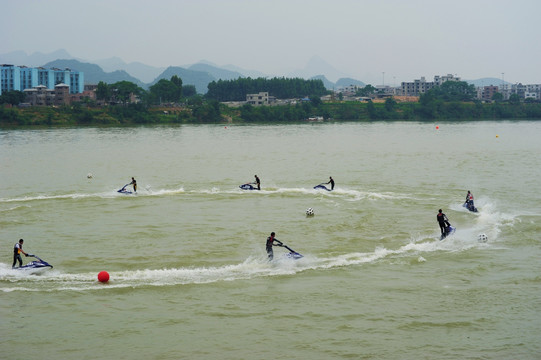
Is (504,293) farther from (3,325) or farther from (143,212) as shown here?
(143,212)

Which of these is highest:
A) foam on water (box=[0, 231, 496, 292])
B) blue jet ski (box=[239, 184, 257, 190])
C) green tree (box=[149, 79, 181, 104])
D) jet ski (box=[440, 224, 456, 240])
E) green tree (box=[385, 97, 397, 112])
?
green tree (box=[149, 79, 181, 104])

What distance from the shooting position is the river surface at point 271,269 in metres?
16.7

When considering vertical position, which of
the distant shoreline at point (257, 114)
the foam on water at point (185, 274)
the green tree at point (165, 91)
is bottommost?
the foam on water at point (185, 274)

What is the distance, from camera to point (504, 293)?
65.6ft

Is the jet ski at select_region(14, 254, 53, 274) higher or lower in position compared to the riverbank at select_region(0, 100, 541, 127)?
lower

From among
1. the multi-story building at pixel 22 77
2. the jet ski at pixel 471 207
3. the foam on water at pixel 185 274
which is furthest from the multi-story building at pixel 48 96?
the foam on water at pixel 185 274

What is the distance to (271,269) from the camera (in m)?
22.8

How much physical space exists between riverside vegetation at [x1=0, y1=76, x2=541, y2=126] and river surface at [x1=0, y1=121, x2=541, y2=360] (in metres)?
86.3

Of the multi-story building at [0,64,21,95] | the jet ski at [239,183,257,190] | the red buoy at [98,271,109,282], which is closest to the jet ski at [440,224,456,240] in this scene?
the red buoy at [98,271,109,282]

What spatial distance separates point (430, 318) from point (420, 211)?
16.7 meters

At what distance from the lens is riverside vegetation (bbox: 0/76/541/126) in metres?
131

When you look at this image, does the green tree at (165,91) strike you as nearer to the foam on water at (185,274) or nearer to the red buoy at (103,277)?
the foam on water at (185,274)

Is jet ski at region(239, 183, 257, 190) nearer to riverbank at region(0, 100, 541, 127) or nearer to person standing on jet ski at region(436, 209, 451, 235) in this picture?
person standing on jet ski at region(436, 209, 451, 235)

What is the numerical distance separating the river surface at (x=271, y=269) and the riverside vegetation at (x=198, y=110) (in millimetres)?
86291
